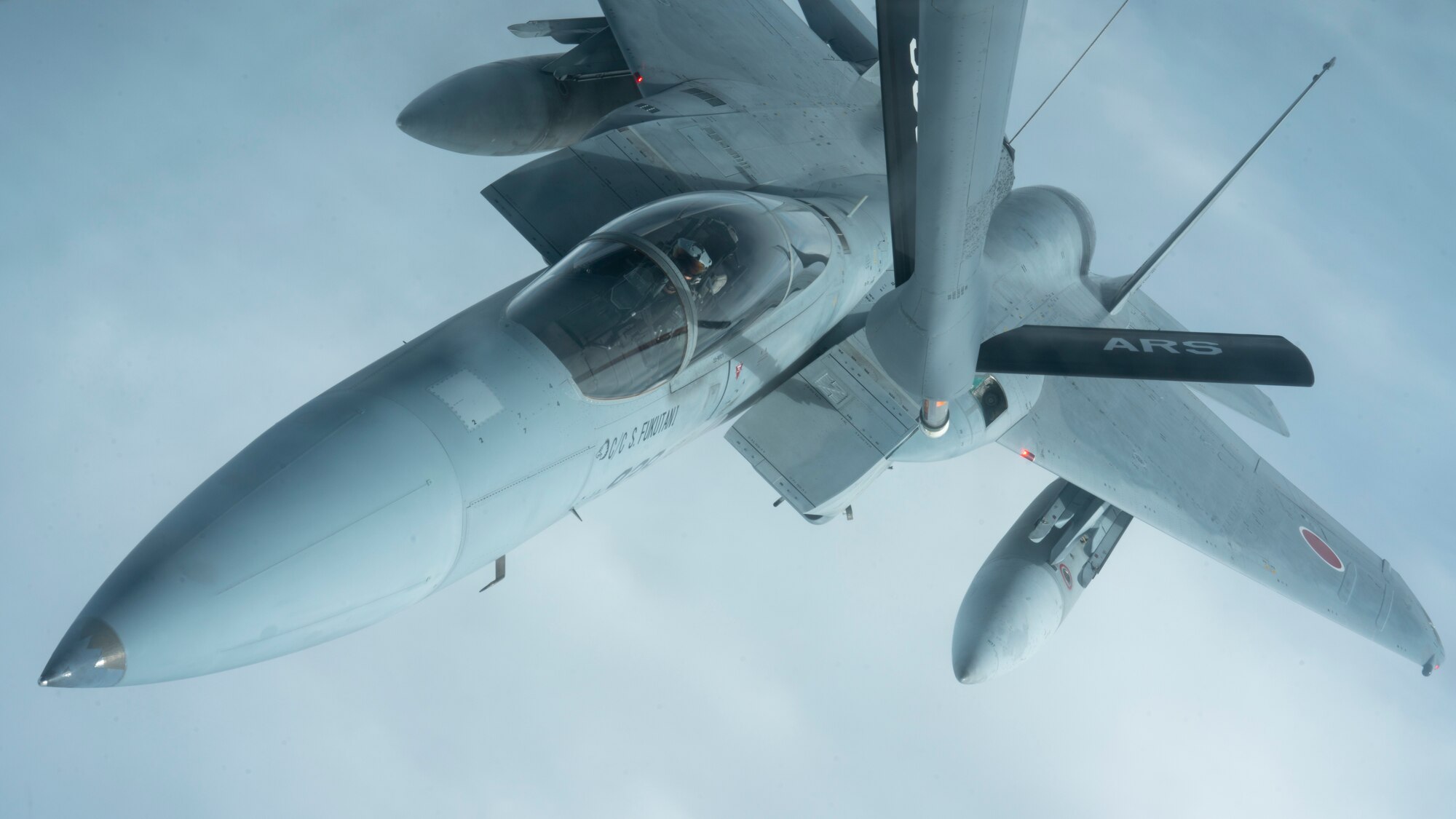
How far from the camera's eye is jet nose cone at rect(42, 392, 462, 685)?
3.98m

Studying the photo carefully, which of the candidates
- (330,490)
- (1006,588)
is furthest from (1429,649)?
(330,490)

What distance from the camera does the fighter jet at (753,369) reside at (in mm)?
4219

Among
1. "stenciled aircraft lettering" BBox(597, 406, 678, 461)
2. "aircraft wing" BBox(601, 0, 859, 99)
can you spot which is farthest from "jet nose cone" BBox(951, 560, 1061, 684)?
"aircraft wing" BBox(601, 0, 859, 99)

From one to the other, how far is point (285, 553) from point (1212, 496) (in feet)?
28.9

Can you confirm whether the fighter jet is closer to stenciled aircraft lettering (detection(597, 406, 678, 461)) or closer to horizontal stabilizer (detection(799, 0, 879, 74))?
stenciled aircraft lettering (detection(597, 406, 678, 461))

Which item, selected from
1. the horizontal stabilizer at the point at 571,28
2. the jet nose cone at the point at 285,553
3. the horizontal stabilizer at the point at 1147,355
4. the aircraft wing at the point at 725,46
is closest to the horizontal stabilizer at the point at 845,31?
the aircraft wing at the point at 725,46

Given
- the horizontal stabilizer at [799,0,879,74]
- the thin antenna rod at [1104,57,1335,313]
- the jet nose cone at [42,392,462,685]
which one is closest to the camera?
the jet nose cone at [42,392,462,685]

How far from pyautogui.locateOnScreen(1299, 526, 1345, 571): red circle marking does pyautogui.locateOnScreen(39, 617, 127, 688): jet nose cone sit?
10513 mm

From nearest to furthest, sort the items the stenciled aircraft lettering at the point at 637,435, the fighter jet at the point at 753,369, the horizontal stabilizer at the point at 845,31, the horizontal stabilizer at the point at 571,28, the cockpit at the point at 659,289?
the fighter jet at the point at 753,369, the cockpit at the point at 659,289, the stenciled aircraft lettering at the point at 637,435, the horizontal stabilizer at the point at 571,28, the horizontal stabilizer at the point at 845,31

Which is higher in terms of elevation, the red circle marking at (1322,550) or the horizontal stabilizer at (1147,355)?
the horizontal stabilizer at (1147,355)

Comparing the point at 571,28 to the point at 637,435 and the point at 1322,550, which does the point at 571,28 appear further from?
the point at 1322,550

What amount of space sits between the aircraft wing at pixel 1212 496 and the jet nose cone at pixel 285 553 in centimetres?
580

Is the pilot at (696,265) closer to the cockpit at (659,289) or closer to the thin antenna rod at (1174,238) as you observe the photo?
the cockpit at (659,289)

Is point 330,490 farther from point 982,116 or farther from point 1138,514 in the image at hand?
point 1138,514
